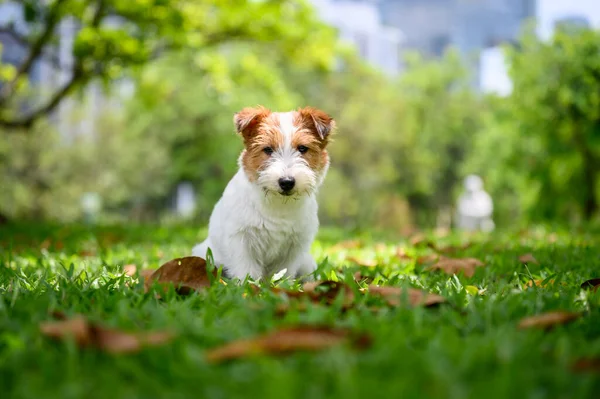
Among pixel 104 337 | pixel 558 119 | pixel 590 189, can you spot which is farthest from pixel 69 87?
pixel 590 189

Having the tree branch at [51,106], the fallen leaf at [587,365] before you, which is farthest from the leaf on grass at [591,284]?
the tree branch at [51,106]

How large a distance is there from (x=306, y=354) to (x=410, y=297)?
1.01 m

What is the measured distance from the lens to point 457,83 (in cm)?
4706

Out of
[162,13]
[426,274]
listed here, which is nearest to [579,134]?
[162,13]

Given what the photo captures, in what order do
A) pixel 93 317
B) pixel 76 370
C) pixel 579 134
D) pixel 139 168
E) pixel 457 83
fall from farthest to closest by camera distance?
1. pixel 457 83
2. pixel 139 168
3. pixel 579 134
4. pixel 93 317
5. pixel 76 370

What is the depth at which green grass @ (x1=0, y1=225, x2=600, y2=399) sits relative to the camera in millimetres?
1541

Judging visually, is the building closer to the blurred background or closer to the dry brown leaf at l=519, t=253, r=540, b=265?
the blurred background

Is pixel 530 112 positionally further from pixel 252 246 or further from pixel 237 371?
pixel 237 371

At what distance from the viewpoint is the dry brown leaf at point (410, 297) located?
2.56 metres

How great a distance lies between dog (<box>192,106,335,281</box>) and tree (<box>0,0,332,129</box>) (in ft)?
23.2

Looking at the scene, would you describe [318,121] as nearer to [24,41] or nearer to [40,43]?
[40,43]

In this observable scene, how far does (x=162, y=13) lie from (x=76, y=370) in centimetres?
982

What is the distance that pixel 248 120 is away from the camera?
386 cm

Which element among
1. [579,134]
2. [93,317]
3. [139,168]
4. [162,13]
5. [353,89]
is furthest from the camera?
[353,89]
